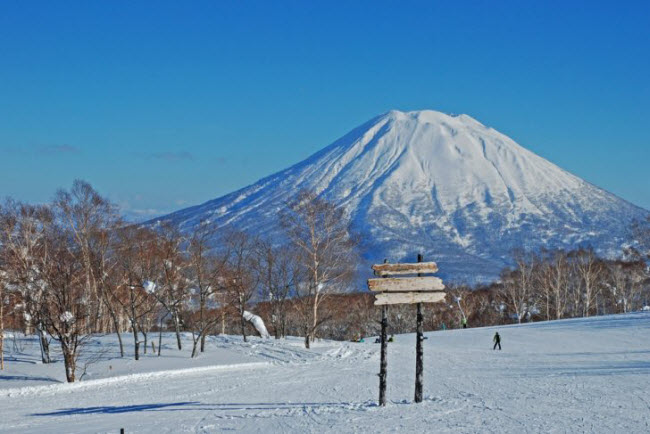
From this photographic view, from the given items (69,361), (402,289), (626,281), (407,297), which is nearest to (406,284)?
(402,289)

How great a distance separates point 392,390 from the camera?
20.2 metres

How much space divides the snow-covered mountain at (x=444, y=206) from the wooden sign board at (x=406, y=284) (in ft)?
392

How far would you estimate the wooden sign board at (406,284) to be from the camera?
16203 millimetres

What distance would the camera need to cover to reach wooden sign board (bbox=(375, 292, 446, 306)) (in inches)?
634

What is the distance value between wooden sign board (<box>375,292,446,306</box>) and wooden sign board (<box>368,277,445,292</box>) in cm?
13

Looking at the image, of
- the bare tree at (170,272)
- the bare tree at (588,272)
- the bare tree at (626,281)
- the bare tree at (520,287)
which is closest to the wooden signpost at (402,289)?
the bare tree at (170,272)

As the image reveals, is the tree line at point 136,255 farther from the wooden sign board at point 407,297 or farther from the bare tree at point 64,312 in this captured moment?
the wooden sign board at point 407,297

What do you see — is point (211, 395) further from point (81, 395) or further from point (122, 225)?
point (122, 225)

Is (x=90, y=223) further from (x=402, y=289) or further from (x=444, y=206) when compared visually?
(x=444, y=206)

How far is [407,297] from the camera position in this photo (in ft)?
53.1

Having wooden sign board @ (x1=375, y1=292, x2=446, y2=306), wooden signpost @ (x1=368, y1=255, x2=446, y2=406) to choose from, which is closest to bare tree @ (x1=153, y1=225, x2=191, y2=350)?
wooden signpost @ (x1=368, y1=255, x2=446, y2=406)

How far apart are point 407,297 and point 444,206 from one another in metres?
166

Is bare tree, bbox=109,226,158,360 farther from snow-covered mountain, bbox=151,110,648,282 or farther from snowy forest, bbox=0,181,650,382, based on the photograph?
snow-covered mountain, bbox=151,110,648,282

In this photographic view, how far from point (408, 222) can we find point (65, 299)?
465ft
